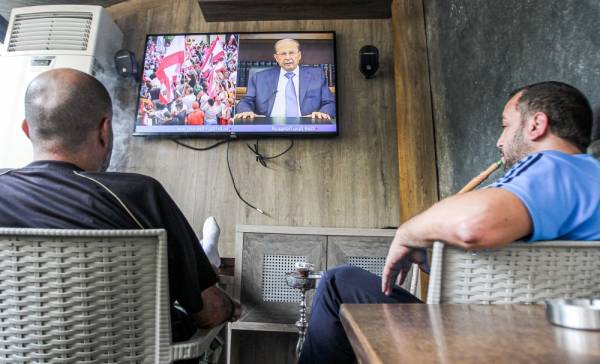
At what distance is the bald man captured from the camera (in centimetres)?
101

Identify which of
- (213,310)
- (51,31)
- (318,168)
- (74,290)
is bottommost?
(213,310)

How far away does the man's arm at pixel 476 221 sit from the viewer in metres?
0.78

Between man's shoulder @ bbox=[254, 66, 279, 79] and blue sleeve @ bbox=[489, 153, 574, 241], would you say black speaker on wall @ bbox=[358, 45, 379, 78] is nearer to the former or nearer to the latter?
man's shoulder @ bbox=[254, 66, 279, 79]

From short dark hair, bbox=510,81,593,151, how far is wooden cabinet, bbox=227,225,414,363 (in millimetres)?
1334

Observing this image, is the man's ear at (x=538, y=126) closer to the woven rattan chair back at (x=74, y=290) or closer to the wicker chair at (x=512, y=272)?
the wicker chair at (x=512, y=272)

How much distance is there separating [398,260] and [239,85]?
8.43ft

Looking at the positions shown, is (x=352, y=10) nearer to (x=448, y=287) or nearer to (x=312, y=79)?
(x=312, y=79)

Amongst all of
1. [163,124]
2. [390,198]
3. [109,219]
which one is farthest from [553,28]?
[163,124]

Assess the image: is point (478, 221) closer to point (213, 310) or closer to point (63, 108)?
point (213, 310)

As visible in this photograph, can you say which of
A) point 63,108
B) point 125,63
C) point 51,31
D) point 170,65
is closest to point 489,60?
point 63,108

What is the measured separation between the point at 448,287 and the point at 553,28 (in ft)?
3.81

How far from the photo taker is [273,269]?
238cm

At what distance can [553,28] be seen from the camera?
1421 millimetres

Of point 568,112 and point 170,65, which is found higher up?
point 170,65
